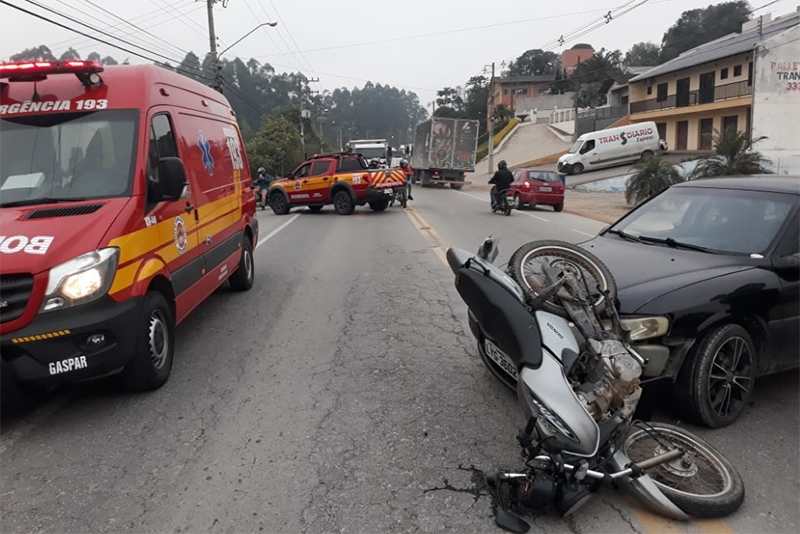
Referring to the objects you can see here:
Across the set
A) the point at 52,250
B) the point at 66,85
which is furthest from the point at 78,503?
the point at 66,85

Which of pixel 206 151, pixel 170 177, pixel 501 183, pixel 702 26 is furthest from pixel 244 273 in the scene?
pixel 702 26

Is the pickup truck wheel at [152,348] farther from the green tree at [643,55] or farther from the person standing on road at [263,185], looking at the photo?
the green tree at [643,55]

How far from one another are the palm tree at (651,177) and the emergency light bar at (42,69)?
1901cm

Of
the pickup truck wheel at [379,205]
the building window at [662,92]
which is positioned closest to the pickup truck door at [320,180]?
the pickup truck wheel at [379,205]

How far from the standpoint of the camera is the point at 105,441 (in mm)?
4066

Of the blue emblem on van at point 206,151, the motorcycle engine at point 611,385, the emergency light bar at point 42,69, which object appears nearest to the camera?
the motorcycle engine at point 611,385

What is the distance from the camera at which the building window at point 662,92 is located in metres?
47.7

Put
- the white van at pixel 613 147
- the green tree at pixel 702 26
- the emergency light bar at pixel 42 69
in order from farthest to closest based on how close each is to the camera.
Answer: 1. the green tree at pixel 702 26
2. the white van at pixel 613 147
3. the emergency light bar at pixel 42 69

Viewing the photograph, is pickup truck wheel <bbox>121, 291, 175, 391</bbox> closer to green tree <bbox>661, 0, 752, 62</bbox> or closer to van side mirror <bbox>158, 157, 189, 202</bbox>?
van side mirror <bbox>158, 157, 189, 202</bbox>

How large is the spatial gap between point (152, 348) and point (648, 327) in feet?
11.4

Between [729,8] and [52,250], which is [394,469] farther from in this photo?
[729,8]

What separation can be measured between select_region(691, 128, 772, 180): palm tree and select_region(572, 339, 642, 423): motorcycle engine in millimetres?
18138

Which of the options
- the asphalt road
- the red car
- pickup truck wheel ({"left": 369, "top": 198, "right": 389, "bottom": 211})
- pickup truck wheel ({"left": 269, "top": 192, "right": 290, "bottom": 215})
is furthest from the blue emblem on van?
the red car

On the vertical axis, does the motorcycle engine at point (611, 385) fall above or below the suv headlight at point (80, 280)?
below
